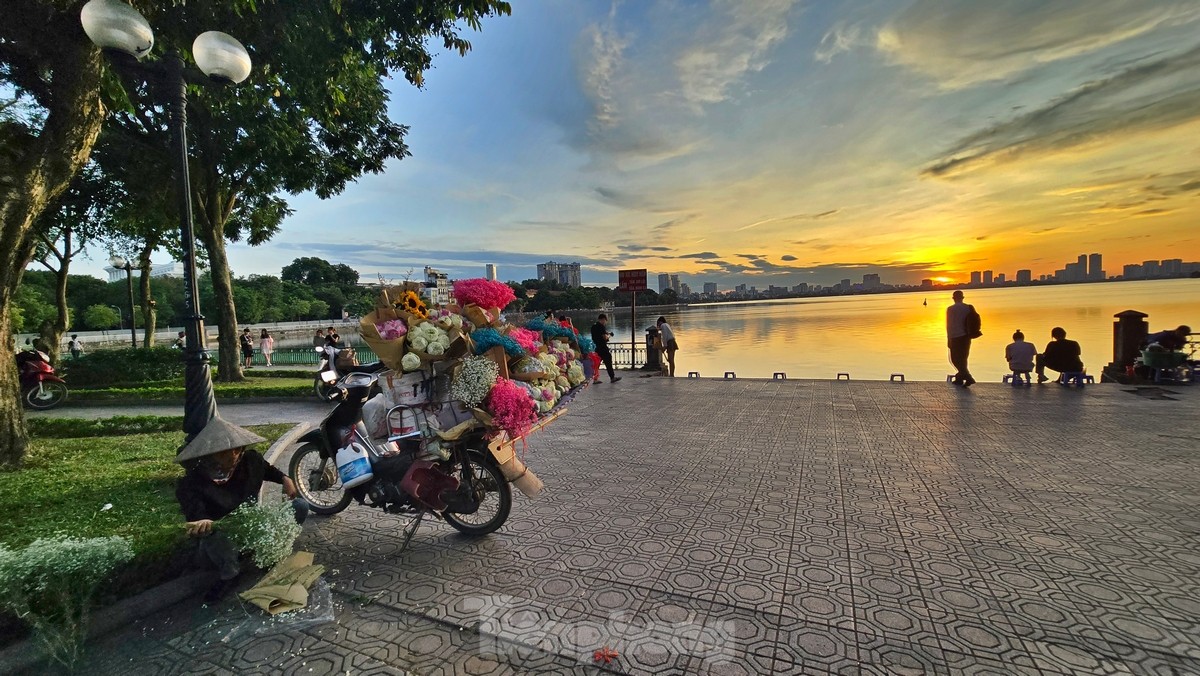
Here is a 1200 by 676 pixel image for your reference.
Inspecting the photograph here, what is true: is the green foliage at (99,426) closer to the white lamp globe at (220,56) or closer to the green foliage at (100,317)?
the white lamp globe at (220,56)

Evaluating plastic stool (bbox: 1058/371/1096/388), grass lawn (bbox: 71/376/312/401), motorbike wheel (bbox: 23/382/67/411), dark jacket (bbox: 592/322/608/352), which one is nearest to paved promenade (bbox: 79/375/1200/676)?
plastic stool (bbox: 1058/371/1096/388)

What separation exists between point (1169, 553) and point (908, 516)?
4.96 ft

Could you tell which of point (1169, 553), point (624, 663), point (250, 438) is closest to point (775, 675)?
point (624, 663)

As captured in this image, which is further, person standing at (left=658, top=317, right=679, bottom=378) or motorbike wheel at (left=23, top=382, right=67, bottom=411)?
person standing at (left=658, top=317, right=679, bottom=378)

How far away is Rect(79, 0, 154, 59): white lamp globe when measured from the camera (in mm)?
3723

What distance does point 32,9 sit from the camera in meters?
4.82

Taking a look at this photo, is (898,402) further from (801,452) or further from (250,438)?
(250,438)

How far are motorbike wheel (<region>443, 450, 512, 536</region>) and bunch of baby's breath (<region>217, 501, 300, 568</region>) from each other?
44.0 inches

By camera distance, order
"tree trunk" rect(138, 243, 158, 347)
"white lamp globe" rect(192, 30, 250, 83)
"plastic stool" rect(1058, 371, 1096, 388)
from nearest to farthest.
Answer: "white lamp globe" rect(192, 30, 250, 83) < "plastic stool" rect(1058, 371, 1096, 388) < "tree trunk" rect(138, 243, 158, 347)

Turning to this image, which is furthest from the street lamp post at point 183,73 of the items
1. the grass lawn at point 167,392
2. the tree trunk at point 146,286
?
the tree trunk at point 146,286

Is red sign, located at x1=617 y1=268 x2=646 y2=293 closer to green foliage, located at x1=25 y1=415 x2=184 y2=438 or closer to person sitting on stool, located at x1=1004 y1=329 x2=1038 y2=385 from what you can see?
person sitting on stool, located at x1=1004 y1=329 x2=1038 y2=385

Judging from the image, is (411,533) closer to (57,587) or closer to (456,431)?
(456,431)

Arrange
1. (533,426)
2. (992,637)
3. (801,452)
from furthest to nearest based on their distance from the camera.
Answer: (801,452) < (533,426) < (992,637)

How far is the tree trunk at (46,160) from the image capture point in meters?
4.89
